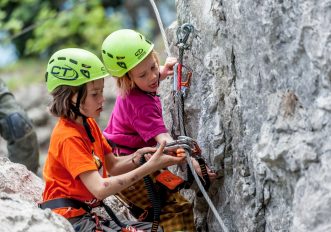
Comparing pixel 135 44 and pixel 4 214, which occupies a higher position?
pixel 135 44

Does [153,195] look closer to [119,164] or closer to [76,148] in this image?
[119,164]

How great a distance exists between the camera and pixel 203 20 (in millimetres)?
4148

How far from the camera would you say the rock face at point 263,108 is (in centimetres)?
295

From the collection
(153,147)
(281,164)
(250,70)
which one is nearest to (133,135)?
(153,147)

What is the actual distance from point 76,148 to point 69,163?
10 cm

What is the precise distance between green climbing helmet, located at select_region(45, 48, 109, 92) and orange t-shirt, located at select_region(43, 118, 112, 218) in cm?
25

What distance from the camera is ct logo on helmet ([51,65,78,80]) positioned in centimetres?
399

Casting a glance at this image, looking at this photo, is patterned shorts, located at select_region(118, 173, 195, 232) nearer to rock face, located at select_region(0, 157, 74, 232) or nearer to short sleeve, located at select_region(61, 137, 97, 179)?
short sleeve, located at select_region(61, 137, 97, 179)

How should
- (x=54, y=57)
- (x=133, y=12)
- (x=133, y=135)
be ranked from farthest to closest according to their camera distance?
(x=133, y=12) → (x=133, y=135) → (x=54, y=57)

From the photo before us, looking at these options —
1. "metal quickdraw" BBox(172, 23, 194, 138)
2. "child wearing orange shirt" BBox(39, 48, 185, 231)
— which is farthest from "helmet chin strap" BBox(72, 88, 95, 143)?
"metal quickdraw" BBox(172, 23, 194, 138)

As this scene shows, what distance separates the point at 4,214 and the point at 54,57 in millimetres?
1239

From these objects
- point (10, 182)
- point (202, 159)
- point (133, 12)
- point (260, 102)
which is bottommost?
point (133, 12)

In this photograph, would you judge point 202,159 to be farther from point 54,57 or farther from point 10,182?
point 10,182

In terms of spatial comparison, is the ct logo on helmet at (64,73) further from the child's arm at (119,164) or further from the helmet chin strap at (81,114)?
the child's arm at (119,164)
